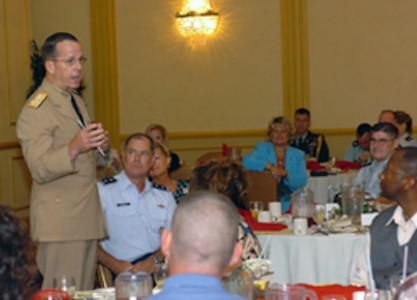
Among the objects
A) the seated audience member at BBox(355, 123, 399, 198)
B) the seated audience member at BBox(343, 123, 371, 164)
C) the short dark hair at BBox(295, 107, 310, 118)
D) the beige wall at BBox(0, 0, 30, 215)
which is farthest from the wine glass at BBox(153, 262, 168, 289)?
the short dark hair at BBox(295, 107, 310, 118)

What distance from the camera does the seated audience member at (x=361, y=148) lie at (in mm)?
9634

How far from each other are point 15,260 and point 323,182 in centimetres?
677

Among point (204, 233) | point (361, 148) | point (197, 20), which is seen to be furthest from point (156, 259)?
point (197, 20)

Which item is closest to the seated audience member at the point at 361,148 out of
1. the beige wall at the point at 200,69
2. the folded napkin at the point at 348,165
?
the folded napkin at the point at 348,165

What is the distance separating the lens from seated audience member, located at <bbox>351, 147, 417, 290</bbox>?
3.70 meters

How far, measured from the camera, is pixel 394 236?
376cm

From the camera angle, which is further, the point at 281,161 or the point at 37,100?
the point at 281,161

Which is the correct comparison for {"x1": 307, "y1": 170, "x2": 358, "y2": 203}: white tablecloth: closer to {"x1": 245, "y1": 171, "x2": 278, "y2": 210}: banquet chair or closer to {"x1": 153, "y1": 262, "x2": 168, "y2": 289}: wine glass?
{"x1": 245, "y1": 171, "x2": 278, "y2": 210}: banquet chair

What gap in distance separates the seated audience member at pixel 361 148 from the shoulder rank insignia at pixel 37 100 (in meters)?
5.82

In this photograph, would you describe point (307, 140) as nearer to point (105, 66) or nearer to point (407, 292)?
point (105, 66)

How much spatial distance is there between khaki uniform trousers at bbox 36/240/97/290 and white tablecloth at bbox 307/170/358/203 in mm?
4428

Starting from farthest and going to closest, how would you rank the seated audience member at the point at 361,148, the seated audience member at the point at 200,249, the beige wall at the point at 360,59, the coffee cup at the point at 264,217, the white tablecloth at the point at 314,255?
the beige wall at the point at 360,59, the seated audience member at the point at 361,148, the coffee cup at the point at 264,217, the white tablecloth at the point at 314,255, the seated audience member at the point at 200,249

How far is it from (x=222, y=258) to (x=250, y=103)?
9.36 metres

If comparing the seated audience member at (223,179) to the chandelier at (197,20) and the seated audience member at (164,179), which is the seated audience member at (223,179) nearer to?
→ the seated audience member at (164,179)
